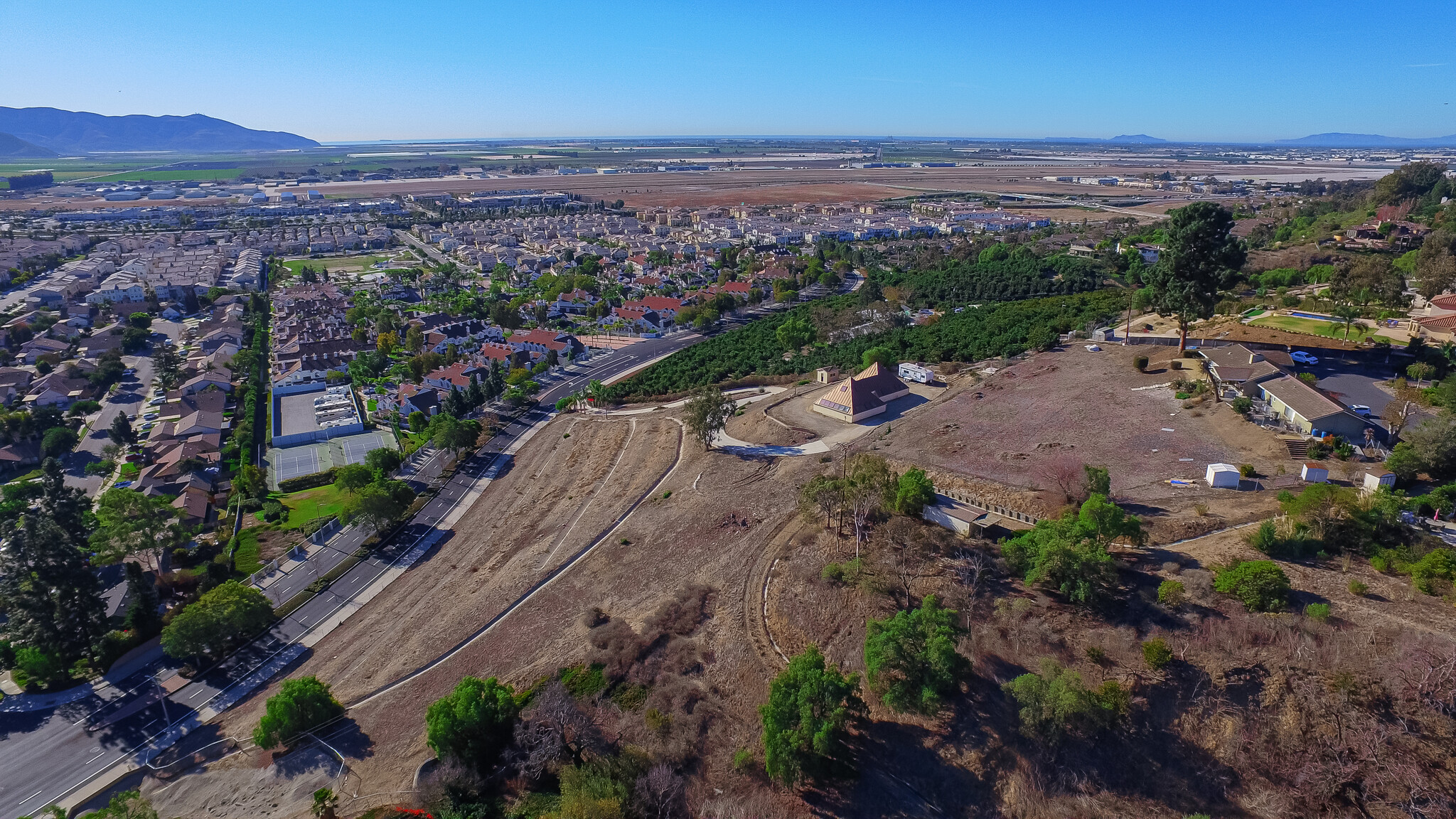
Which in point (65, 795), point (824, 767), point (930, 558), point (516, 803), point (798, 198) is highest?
point (798, 198)

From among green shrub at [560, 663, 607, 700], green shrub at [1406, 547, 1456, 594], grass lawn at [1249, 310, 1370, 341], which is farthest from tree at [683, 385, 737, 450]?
grass lawn at [1249, 310, 1370, 341]

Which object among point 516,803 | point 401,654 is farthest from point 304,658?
point 516,803

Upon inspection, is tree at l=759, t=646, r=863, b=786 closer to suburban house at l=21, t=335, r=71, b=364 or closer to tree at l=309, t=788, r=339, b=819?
tree at l=309, t=788, r=339, b=819

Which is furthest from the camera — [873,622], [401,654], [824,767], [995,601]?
[401,654]

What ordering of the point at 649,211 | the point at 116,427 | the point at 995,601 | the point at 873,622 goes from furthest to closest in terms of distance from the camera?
the point at 649,211
the point at 116,427
the point at 995,601
the point at 873,622

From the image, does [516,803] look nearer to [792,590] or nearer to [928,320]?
[792,590]

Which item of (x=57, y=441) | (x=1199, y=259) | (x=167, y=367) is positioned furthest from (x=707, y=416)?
(x=167, y=367)

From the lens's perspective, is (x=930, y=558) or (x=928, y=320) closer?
(x=930, y=558)

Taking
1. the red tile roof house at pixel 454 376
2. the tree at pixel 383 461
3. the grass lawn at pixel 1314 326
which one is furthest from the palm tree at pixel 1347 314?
the red tile roof house at pixel 454 376
